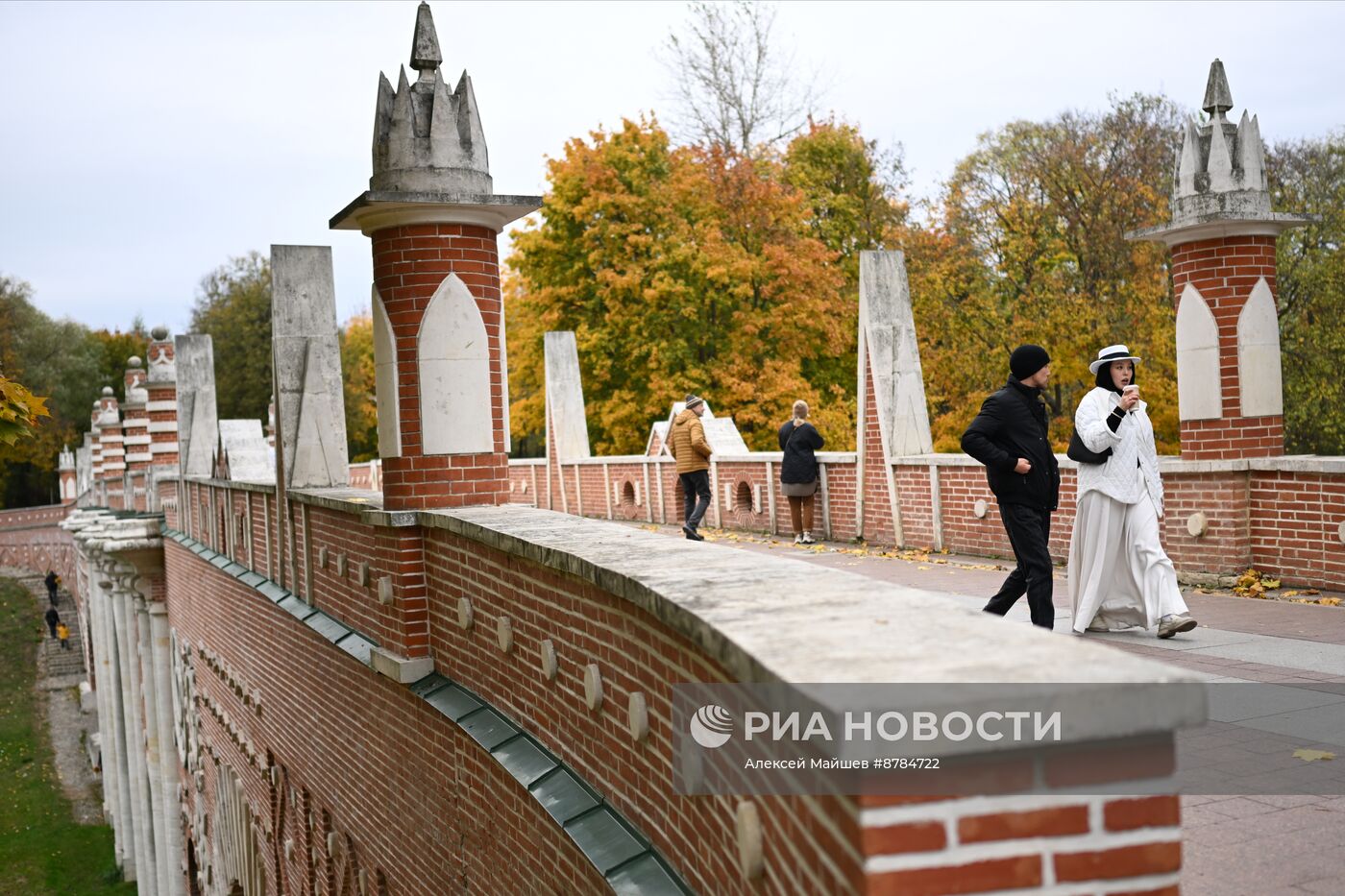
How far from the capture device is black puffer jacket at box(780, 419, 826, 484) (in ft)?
54.5

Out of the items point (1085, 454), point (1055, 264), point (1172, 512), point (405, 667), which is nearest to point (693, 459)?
point (1172, 512)

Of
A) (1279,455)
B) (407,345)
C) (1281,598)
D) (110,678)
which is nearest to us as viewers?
(407,345)

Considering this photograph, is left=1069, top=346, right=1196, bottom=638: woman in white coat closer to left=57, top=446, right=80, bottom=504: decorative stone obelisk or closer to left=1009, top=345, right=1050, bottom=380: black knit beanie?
left=1009, top=345, right=1050, bottom=380: black knit beanie

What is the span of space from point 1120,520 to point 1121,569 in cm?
36

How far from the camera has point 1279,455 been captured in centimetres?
1131

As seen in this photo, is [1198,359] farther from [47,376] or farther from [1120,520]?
[47,376]

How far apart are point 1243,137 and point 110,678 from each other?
29.5 metres

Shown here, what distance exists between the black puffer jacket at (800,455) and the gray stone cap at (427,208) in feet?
29.6

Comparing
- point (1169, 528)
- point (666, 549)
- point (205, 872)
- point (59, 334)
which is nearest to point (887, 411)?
point (1169, 528)

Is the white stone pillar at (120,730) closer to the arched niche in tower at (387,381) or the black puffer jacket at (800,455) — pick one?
the black puffer jacket at (800,455)

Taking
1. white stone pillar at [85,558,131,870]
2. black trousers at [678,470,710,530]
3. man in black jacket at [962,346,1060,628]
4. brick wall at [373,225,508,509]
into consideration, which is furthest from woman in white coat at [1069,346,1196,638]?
white stone pillar at [85,558,131,870]

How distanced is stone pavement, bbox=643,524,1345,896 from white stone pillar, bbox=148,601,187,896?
1786cm

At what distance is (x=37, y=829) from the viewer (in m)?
33.3

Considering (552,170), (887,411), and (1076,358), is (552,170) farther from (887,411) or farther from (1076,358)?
(887,411)
